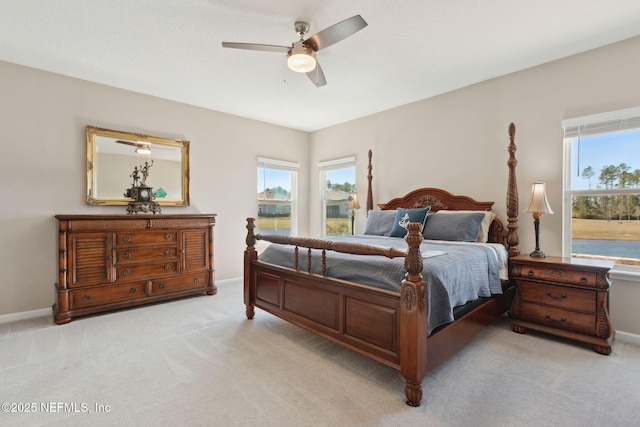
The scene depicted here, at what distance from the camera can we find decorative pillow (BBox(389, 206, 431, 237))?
3.60 metres

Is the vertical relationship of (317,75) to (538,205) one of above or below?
above

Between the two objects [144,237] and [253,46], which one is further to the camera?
[144,237]

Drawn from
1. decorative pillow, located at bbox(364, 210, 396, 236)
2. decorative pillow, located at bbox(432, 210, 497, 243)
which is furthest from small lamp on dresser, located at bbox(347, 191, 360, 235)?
decorative pillow, located at bbox(432, 210, 497, 243)

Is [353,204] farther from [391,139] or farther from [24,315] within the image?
[24,315]

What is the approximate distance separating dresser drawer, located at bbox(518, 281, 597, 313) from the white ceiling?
224 cm

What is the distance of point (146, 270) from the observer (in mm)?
3648

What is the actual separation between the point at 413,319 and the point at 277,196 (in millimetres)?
4131

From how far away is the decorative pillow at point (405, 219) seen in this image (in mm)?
3596

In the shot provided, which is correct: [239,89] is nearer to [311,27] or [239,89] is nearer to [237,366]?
[311,27]

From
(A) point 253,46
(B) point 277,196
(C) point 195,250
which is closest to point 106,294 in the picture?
(C) point 195,250

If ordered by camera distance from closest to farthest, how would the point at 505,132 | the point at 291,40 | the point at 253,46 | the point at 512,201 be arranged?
the point at 253,46 < the point at 291,40 < the point at 512,201 < the point at 505,132

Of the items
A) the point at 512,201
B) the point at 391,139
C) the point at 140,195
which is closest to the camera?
the point at 512,201

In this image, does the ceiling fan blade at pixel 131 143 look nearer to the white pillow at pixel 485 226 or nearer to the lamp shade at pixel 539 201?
the white pillow at pixel 485 226

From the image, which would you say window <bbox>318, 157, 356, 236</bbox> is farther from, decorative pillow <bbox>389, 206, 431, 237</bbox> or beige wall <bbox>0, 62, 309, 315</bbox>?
beige wall <bbox>0, 62, 309, 315</bbox>
